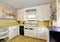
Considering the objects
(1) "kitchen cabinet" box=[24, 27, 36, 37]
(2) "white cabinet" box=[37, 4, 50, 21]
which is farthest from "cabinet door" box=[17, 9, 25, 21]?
(2) "white cabinet" box=[37, 4, 50, 21]

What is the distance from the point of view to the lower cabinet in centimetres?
457

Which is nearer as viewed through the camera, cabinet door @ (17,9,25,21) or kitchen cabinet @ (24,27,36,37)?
kitchen cabinet @ (24,27,36,37)

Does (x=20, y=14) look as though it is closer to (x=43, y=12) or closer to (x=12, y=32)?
(x=12, y=32)

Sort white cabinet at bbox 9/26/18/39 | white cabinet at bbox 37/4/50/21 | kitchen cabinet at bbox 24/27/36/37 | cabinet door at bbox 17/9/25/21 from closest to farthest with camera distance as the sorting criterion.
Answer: white cabinet at bbox 9/26/18/39
white cabinet at bbox 37/4/50/21
kitchen cabinet at bbox 24/27/36/37
cabinet door at bbox 17/9/25/21

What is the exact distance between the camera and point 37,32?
4855mm

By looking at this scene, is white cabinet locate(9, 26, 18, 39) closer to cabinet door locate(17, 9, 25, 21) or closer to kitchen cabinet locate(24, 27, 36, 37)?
kitchen cabinet locate(24, 27, 36, 37)

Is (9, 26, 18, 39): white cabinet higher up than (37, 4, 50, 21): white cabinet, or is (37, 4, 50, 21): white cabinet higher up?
(37, 4, 50, 21): white cabinet

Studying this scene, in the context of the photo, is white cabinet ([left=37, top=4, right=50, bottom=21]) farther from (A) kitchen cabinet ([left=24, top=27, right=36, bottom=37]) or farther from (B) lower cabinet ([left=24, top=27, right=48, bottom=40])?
(A) kitchen cabinet ([left=24, top=27, right=36, bottom=37])

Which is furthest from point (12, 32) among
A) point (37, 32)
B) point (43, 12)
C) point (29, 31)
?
point (43, 12)

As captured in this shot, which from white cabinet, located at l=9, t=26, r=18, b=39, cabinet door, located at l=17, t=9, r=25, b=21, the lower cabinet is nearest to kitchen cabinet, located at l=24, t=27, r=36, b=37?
the lower cabinet

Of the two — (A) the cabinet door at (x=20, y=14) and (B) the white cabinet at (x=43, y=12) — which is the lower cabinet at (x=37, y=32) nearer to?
(B) the white cabinet at (x=43, y=12)

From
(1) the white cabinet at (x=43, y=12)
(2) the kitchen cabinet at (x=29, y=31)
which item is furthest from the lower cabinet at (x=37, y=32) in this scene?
(1) the white cabinet at (x=43, y=12)

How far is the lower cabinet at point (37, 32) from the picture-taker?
15.0 feet

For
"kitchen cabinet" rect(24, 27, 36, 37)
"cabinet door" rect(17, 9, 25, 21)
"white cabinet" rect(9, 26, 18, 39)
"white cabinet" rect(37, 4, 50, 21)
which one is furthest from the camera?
"cabinet door" rect(17, 9, 25, 21)
